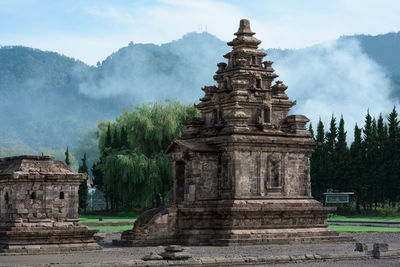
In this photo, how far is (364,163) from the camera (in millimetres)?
63938

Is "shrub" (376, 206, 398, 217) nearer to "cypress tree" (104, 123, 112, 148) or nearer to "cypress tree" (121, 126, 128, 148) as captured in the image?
"cypress tree" (121, 126, 128, 148)

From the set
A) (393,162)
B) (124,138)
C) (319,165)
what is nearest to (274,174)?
(124,138)

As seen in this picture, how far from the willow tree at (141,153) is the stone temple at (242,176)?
2136 cm

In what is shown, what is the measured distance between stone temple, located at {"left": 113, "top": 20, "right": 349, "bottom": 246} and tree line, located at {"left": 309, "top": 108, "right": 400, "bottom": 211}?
3125 centimetres

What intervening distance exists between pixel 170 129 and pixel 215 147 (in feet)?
92.6

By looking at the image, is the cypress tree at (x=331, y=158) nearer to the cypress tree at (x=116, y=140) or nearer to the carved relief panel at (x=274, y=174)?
the cypress tree at (x=116, y=140)

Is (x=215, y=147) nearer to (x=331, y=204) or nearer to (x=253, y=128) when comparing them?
(x=253, y=128)

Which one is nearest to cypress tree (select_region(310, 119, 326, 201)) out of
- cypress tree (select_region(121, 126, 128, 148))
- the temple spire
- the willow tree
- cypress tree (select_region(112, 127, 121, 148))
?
the willow tree

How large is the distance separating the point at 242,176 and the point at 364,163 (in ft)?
117

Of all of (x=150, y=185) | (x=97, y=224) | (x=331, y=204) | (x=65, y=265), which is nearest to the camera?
(x=65, y=265)

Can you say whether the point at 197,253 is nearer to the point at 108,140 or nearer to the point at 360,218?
the point at 360,218

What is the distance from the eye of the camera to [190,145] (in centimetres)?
3120

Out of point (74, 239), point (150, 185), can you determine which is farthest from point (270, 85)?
point (150, 185)

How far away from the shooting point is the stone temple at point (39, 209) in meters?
25.3
